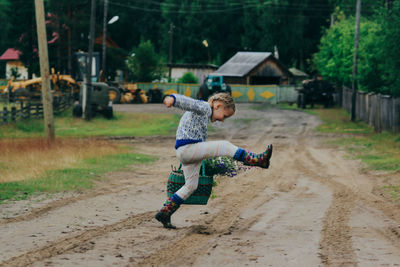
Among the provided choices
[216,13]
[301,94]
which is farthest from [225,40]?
[301,94]

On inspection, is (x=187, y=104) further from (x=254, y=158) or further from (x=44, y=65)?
(x=44, y=65)

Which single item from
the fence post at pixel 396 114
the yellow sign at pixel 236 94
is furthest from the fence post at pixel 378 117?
the yellow sign at pixel 236 94

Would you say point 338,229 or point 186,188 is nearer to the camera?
point 186,188

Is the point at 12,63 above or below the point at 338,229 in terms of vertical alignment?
above

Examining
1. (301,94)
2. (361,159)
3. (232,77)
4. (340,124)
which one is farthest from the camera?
(232,77)

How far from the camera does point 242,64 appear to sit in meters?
66.9

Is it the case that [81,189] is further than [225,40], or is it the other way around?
[225,40]

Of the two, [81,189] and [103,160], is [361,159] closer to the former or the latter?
[103,160]

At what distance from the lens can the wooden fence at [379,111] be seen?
24.1m

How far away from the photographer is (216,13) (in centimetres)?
8994

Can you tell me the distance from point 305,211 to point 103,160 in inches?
310

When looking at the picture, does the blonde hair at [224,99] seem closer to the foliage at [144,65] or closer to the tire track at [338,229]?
the tire track at [338,229]

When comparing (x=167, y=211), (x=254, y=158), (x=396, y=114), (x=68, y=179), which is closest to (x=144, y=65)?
(x=396, y=114)

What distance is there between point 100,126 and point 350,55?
1692 centimetres
